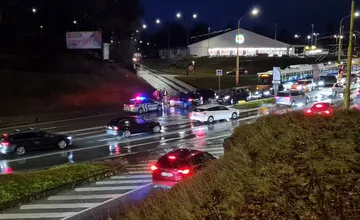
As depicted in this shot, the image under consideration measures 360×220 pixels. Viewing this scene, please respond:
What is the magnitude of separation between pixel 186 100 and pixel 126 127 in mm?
16931

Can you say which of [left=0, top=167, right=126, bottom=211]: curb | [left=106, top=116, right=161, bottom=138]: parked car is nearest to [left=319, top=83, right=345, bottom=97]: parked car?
[left=106, top=116, right=161, bottom=138]: parked car

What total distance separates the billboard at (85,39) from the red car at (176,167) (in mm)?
40908

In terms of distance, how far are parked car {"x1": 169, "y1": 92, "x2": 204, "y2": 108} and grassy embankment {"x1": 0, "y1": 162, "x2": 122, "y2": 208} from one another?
26.3m

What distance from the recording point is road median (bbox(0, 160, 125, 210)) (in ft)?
45.5

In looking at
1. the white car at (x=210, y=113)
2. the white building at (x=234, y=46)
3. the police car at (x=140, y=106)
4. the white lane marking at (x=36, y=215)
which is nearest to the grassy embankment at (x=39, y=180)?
the white lane marking at (x=36, y=215)

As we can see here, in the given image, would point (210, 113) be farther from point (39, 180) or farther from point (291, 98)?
point (39, 180)

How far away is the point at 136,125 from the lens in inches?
1113

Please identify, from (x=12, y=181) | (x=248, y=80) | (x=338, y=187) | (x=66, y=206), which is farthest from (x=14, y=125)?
(x=248, y=80)

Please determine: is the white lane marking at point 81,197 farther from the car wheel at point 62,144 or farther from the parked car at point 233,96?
the parked car at point 233,96

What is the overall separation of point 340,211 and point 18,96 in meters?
40.1

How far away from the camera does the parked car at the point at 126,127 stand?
27.6 metres

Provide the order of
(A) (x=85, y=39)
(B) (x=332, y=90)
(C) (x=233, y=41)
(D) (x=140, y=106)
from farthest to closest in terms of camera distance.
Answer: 1. (C) (x=233, y=41)
2. (A) (x=85, y=39)
3. (B) (x=332, y=90)
4. (D) (x=140, y=106)

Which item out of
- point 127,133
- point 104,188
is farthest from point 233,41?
point 104,188

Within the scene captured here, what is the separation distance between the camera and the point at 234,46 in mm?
114250
